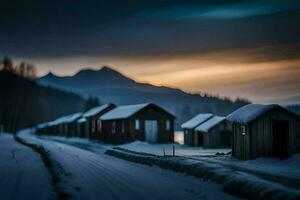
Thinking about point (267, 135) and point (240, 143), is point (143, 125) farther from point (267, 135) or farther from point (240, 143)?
point (267, 135)

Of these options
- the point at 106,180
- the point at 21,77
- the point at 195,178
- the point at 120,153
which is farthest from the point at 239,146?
the point at 21,77

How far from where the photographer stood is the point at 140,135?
6956cm

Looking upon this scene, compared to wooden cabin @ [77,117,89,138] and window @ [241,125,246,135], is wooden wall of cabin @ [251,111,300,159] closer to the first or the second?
window @ [241,125,246,135]

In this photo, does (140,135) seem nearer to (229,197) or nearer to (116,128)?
(116,128)

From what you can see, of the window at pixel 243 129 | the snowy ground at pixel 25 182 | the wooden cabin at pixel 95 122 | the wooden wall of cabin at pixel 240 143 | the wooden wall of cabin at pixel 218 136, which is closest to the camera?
the snowy ground at pixel 25 182

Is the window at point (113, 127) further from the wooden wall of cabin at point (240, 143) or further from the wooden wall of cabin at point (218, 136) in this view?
the wooden wall of cabin at point (240, 143)

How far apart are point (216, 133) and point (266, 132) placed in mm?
27068

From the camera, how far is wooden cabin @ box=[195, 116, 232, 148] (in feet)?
207

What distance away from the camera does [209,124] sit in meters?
64.8

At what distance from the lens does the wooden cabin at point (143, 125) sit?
226 ft

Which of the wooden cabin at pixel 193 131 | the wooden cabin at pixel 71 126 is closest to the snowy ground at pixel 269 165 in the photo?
the wooden cabin at pixel 193 131

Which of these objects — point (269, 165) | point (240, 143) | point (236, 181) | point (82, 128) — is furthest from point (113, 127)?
point (236, 181)

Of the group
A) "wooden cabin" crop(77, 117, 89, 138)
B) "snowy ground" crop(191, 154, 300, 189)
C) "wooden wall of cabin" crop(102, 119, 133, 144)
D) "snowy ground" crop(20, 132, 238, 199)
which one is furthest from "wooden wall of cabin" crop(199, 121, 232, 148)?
"wooden cabin" crop(77, 117, 89, 138)

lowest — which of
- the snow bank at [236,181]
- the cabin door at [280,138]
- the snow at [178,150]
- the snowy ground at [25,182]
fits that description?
the snow at [178,150]
